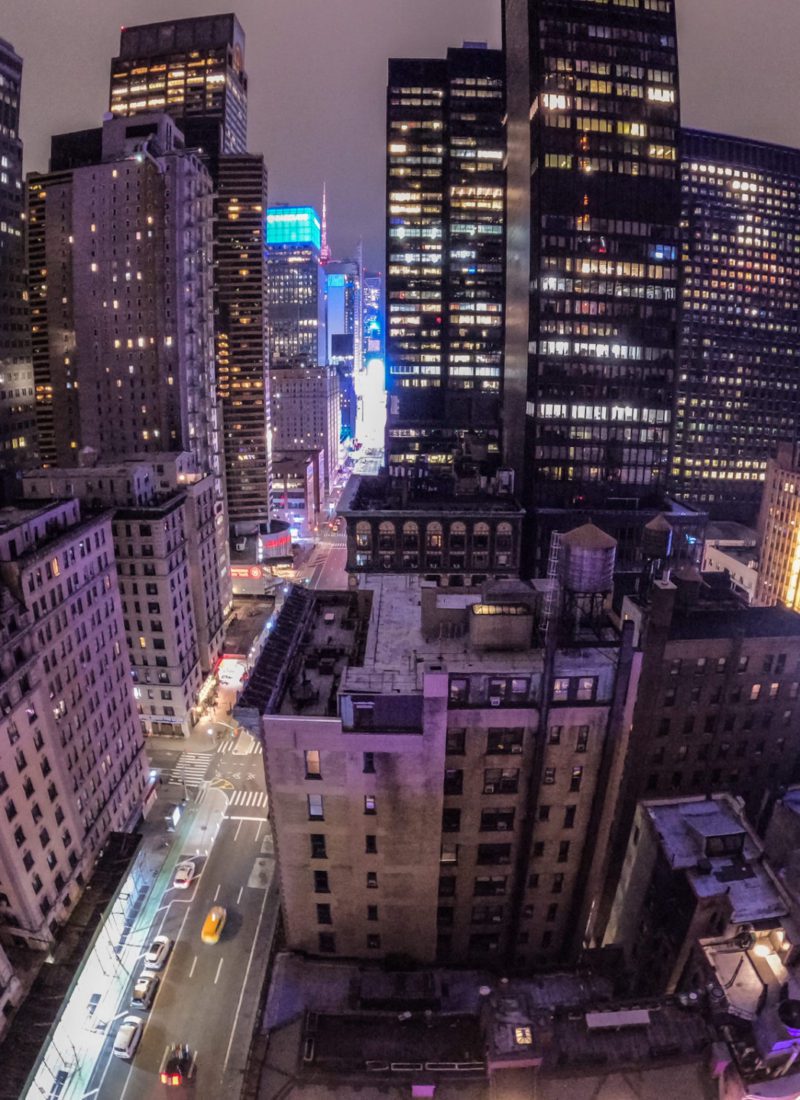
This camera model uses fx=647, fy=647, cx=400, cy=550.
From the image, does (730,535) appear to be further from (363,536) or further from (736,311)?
(363,536)

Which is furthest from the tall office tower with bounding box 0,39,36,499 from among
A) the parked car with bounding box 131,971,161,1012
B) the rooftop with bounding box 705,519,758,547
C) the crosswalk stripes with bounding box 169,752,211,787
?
the rooftop with bounding box 705,519,758,547

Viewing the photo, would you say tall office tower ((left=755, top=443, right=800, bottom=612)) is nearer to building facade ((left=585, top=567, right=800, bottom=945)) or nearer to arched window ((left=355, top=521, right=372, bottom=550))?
building facade ((left=585, top=567, right=800, bottom=945))

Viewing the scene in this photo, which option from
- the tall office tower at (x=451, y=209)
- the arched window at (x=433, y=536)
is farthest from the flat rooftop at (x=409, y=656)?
the tall office tower at (x=451, y=209)

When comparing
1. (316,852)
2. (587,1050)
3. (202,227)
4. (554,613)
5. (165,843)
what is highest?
(202,227)

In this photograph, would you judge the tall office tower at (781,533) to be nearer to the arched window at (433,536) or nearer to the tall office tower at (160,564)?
the arched window at (433,536)

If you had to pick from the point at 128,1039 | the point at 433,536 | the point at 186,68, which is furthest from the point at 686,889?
the point at 186,68

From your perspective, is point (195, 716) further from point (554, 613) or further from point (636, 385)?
point (636, 385)

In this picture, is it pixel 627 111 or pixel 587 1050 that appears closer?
pixel 587 1050

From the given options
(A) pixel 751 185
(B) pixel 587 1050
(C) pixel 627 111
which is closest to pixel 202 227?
(C) pixel 627 111
